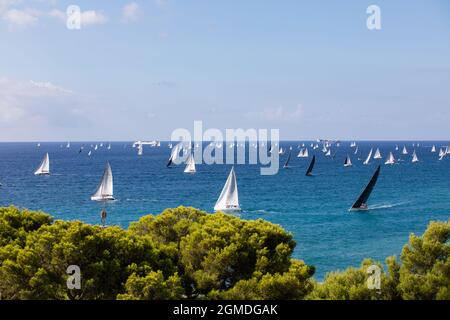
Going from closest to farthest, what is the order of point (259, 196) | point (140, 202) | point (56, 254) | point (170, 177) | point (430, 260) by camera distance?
point (56, 254) → point (430, 260) → point (140, 202) → point (259, 196) → point (170, 177)

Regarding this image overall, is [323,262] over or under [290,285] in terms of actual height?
under

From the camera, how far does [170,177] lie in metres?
131

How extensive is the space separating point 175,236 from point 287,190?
79638 mm

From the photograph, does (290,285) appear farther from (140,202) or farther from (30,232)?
(140,202)

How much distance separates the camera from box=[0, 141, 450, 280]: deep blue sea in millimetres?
58750

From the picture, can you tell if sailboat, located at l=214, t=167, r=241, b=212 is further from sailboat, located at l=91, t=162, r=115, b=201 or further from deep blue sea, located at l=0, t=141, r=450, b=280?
sailboat, located at l=91, t=162, r=115, b=201

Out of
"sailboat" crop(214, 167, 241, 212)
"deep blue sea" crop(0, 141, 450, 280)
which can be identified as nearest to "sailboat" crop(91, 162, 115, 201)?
"deep blue sea" crop(0, 141, 450, 280)

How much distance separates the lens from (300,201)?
89.5m

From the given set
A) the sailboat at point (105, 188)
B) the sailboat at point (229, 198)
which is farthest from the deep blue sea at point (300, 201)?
the sailboat at point (229, 198)

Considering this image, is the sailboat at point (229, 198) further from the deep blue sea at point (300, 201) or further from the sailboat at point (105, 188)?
the sailboat at point (105, 188)

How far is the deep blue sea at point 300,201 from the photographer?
5875 cm
